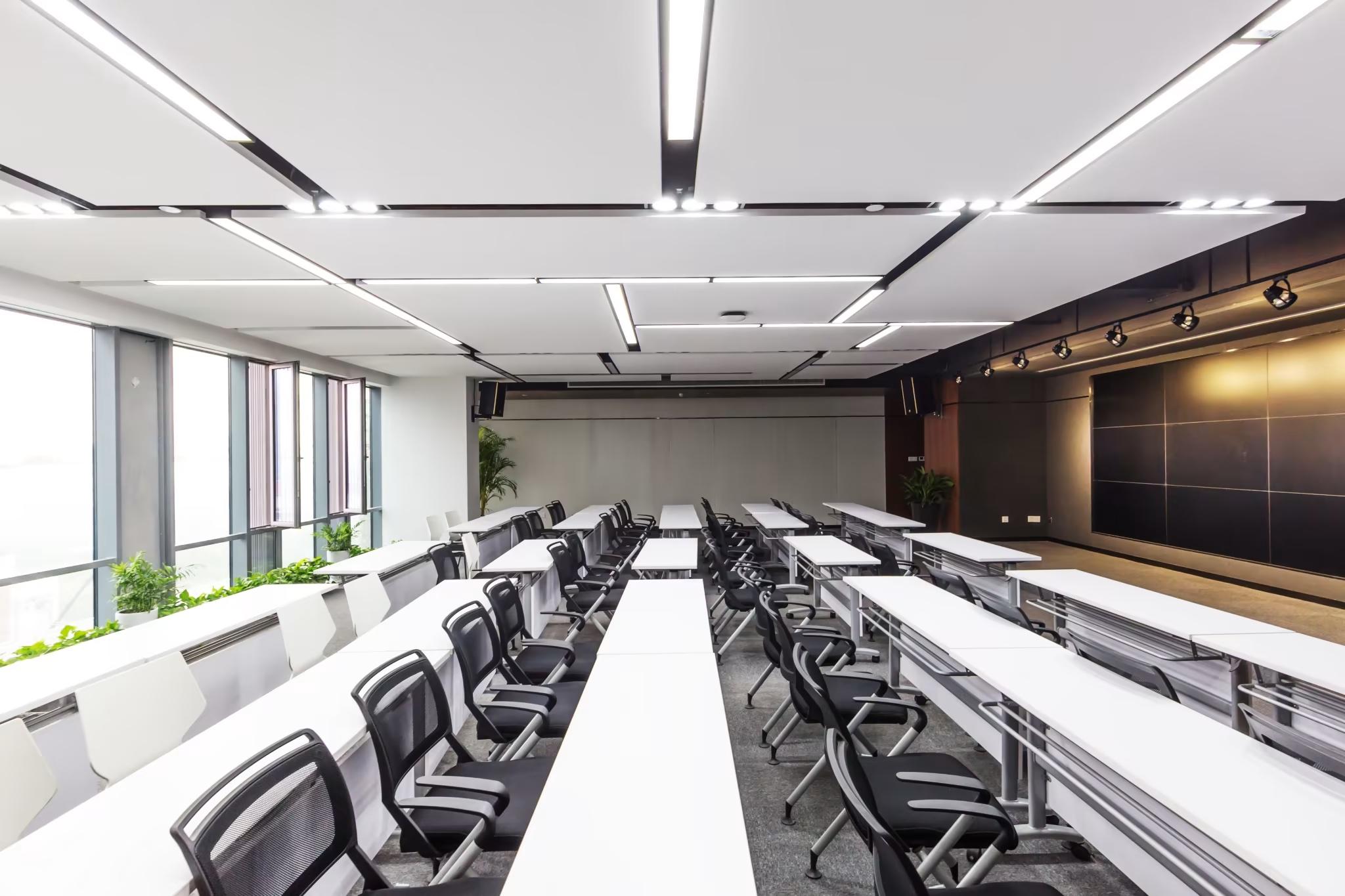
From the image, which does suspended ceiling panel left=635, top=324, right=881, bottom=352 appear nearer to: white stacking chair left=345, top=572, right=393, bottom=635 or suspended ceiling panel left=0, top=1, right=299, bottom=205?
white stacking chair left=345, top=572, right=393, bottom=635

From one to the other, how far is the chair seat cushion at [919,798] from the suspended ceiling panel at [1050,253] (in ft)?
8.44

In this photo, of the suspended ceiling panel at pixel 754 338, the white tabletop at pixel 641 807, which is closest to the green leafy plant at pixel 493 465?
the suspended ceiling panel at pixel 754 338

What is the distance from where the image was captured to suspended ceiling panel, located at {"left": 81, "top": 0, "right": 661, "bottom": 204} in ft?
5.55

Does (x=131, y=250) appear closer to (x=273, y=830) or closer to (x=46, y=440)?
(x=46, y=440)

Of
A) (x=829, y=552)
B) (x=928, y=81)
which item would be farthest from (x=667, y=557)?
(x=928, y=81)

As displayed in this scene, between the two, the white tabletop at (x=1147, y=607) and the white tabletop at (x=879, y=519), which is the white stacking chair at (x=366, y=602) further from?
the white tabletop at (x=879, y=519)

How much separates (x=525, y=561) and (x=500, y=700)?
2.46 meters

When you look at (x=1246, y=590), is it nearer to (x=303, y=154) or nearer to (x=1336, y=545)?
(x=1336, y=545)

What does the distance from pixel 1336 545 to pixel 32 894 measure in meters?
9.57

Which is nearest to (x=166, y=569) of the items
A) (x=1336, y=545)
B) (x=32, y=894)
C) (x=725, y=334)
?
(x=32, y=894)

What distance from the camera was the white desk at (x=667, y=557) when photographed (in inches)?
198

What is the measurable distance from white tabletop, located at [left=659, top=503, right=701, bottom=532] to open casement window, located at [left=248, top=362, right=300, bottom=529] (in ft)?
13.2

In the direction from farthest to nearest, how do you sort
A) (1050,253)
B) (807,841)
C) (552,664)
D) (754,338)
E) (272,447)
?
1. (754,338)
2. (272,447)
3. (1050,253)
4. (552,664)
5. (807,841)

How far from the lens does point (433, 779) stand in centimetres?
201
